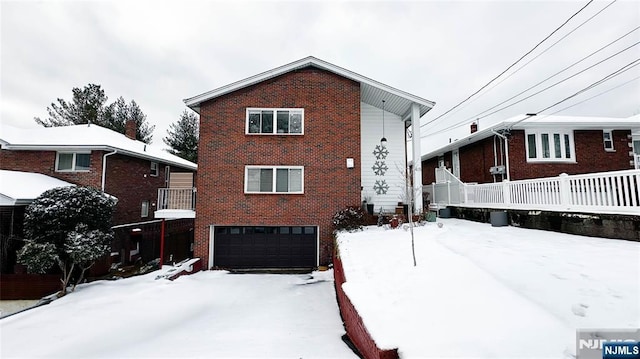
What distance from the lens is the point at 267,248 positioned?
1177 cm

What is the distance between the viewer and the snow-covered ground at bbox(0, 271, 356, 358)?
4.94 meters

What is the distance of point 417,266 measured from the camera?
5223 mm

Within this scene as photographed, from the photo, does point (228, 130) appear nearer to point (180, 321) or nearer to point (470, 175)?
point (180, 321)

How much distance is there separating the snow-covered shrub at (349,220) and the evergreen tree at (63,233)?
8893 mm

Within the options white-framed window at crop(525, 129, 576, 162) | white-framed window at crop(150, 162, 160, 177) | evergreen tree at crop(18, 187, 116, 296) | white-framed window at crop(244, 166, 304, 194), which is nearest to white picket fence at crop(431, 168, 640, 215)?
white-framed window at crop(525, 129, 576, 162)

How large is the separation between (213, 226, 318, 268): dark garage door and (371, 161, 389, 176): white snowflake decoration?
3.95 m

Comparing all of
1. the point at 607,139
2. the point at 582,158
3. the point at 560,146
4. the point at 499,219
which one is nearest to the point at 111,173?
the point at 499,219

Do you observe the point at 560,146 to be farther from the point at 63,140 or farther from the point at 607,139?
the point at 63,140

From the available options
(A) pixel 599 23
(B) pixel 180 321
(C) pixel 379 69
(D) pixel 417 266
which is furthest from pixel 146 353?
(C) pixel 379 69

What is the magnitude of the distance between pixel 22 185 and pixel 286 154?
1122cm

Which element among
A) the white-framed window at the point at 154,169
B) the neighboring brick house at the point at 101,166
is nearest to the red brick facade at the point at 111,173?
the neighboring brick house at the point at 101,166

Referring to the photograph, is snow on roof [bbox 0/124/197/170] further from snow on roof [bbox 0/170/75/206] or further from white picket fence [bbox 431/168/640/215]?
white picket fence [bbox 431/168/640/215]

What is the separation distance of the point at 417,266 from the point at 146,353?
5.17 m

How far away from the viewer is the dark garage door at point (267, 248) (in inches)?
462
